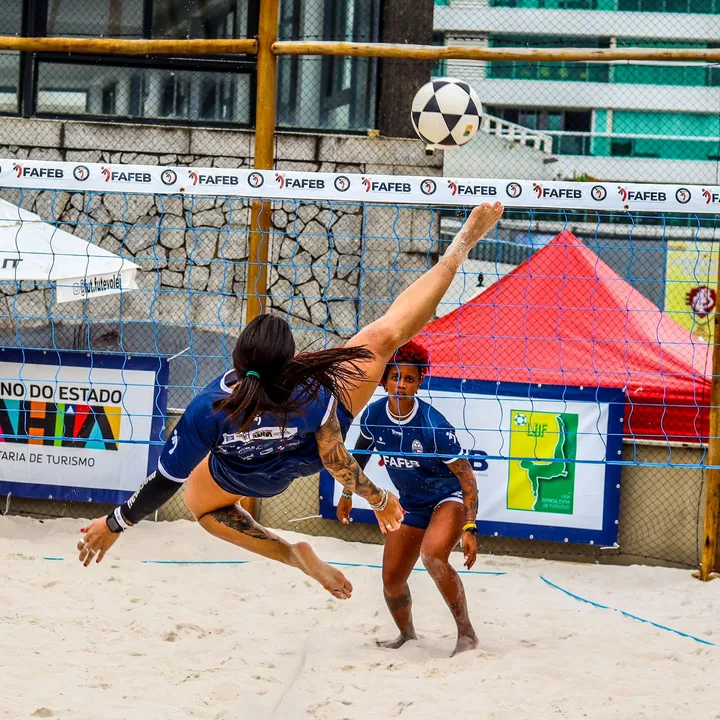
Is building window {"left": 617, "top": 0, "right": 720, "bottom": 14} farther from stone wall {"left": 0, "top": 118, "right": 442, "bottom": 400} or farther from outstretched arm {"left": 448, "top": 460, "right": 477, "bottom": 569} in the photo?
outstretched arm {"left": 448, "top": 460, "right": 477, "bottom": 569}

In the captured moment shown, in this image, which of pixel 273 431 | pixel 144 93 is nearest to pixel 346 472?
pixel 273 431

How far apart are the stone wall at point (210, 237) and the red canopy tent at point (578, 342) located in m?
1.04

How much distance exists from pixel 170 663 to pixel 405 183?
240 centimetres

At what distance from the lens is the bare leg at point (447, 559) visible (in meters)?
4.14

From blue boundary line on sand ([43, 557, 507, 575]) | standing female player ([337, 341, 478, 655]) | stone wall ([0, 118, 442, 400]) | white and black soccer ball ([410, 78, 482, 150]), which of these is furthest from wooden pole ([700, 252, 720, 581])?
stone wall ([0, 118, 442, 400])

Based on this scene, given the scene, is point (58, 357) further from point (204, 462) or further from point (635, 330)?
point (635, 330)

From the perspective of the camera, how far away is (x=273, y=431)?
304 cm

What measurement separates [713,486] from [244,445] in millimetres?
3538

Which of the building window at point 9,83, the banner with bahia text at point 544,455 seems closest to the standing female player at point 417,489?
the banner with bahia text at point 544,455

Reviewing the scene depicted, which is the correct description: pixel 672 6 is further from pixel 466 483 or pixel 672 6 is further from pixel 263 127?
pixel 466 483

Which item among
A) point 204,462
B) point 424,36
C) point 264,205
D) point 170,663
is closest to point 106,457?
point 264,205

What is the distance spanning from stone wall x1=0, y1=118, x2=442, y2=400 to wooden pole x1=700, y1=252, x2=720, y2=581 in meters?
2.44

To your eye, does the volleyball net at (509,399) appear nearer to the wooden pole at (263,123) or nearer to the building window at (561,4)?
the wooden pole at (263,123)

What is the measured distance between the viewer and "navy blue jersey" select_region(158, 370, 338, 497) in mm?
3029
